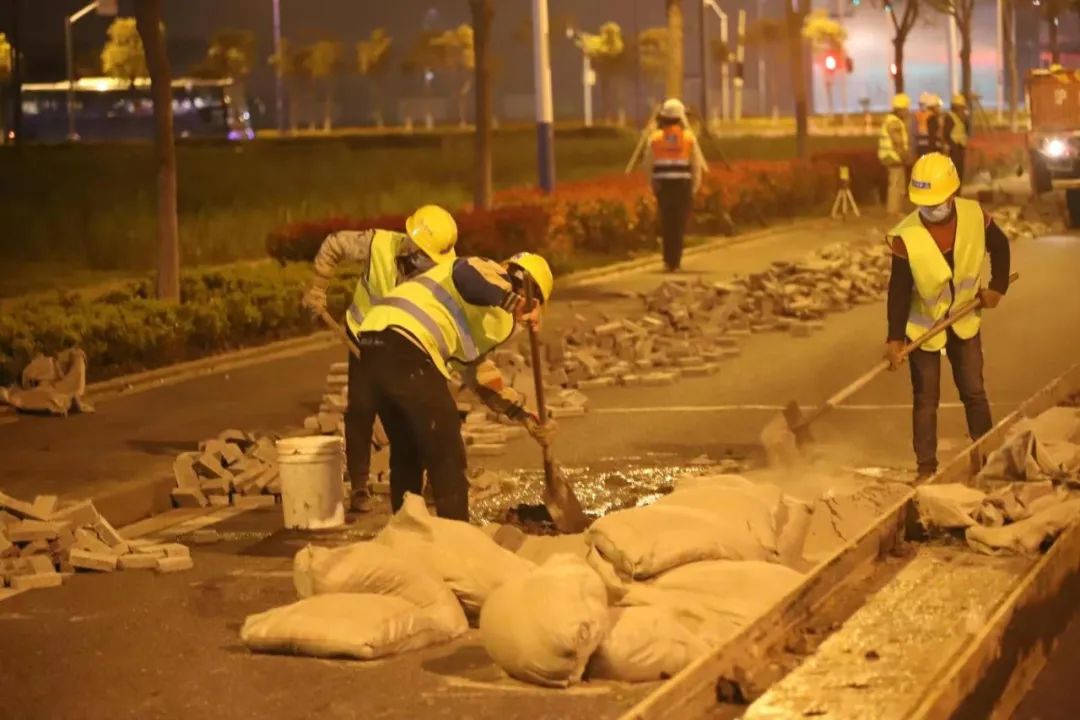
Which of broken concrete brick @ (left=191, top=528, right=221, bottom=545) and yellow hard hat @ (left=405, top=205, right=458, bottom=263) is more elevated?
yellow hard hat @ (left=405, top=205, right=458, bottom=263)

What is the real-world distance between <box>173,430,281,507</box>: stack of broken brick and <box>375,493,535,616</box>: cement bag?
315cm

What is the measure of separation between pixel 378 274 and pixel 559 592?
11.3 feet

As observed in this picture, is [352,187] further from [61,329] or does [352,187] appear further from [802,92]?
[61,329]

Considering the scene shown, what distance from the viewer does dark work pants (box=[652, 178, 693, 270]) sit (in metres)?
23.5

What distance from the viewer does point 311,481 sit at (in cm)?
1002

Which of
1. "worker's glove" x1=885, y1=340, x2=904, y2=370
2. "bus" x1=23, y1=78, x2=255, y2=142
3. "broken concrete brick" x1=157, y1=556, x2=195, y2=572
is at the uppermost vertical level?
"bus" x1=23, y1=78, x2=255, y2=142

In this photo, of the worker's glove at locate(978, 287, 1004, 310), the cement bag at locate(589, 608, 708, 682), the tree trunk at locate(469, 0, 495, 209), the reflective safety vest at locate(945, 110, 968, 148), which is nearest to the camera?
the cement bag at locate(589, 608, 708, 682)

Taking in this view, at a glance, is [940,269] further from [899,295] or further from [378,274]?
[378,274]

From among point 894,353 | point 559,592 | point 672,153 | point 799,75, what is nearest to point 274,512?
point 894,353

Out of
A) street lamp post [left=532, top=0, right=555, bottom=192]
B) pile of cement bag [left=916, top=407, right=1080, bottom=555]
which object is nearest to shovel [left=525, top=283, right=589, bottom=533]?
pile of cement bag [left=916, top=407, right=1080, bottom=555]

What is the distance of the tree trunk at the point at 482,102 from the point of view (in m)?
26.3

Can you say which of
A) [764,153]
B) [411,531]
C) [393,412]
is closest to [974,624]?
[411,531]

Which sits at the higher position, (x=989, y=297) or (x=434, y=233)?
(x=434, y=233)

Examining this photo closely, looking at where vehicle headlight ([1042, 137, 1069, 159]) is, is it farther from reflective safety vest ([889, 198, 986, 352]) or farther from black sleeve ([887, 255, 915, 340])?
black sleeve ([887, 255, 915, 340])
